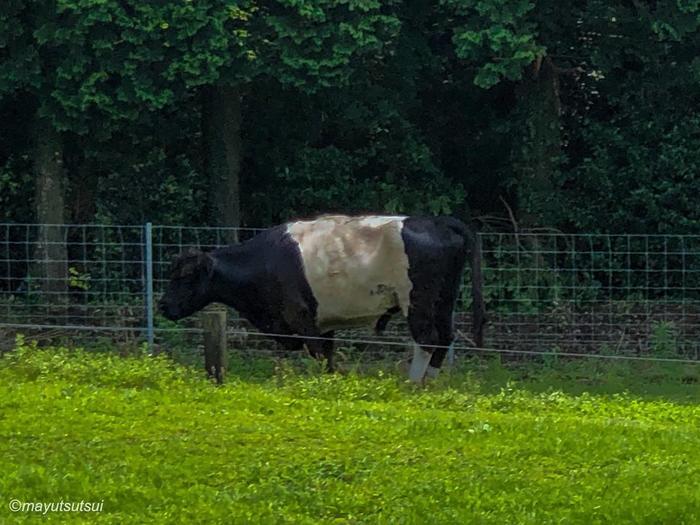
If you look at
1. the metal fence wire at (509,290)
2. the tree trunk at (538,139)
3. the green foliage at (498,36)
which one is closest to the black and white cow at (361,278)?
the metal fence wire at (509,290)

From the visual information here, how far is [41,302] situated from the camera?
16.5 m

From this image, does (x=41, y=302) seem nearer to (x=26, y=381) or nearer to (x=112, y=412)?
(x=26, y=381)

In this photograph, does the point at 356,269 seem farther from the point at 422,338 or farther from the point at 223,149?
the point at 223,149

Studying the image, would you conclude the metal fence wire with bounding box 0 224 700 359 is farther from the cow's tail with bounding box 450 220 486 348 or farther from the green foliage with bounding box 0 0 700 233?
the cow's tail with bounding box 450 220 486 348

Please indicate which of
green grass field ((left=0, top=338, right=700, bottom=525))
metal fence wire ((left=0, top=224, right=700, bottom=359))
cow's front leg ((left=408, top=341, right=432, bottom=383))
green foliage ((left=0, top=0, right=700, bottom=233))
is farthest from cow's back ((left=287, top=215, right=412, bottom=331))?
green foliage ((left=0, top=0, right=700, bottom=233))

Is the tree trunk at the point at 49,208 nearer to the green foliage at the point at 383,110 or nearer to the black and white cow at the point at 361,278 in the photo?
the green foliage at the point at 383,110

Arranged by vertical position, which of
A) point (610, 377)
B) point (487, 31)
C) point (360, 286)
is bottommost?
point (610, 377)

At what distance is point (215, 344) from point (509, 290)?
7.00m

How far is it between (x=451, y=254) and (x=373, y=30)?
12.5ft

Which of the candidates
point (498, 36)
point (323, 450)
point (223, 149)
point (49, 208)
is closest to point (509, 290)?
point (498, 36)

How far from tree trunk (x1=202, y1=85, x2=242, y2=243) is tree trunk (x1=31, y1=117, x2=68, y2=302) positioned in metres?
1.96

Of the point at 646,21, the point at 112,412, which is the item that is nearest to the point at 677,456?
the point at 112,412

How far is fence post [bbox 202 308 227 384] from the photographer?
34.9 ft

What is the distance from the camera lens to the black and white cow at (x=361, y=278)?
13.4 meters
